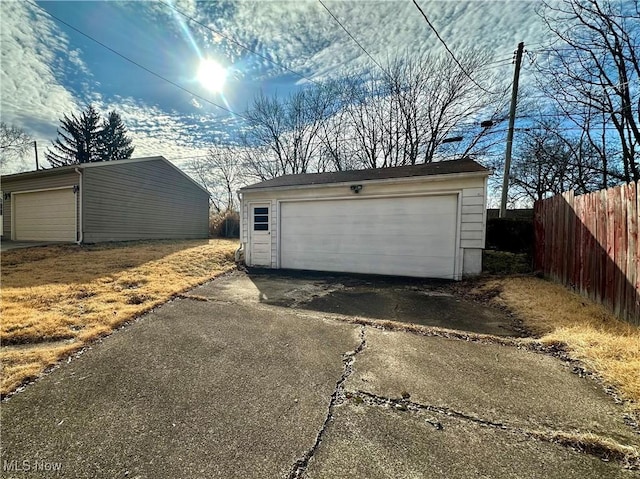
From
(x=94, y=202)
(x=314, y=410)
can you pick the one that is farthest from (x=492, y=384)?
(x=94, y=202)

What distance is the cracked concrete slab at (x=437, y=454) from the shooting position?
153 cm

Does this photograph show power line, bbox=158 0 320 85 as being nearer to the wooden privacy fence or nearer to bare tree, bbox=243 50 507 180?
bare tree, bbox=243 50 507 180

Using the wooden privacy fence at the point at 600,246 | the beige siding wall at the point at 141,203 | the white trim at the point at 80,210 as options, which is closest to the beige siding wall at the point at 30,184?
the white trim at the point at 80,210

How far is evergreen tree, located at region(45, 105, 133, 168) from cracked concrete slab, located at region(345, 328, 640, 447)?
3383 centimetres

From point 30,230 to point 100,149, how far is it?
19.1 metres

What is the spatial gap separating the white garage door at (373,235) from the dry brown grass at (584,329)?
1779 millimetres

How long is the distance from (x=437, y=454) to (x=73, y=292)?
617 cm

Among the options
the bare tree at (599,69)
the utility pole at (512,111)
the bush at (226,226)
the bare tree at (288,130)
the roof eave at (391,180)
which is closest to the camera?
the roof eave at (391,180)

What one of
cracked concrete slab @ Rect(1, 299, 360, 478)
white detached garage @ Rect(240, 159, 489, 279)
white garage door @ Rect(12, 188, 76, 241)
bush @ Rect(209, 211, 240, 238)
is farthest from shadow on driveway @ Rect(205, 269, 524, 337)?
bush @ Rect(209, 211, 240, 238)

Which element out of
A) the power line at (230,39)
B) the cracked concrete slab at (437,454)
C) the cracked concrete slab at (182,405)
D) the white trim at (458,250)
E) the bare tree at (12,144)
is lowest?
the cracked concrete slab at (182,405)

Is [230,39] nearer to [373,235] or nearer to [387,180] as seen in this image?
[387,180]

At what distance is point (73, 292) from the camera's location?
5055 mm

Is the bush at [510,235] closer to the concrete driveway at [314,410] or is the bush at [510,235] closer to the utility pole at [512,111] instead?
the utility pole at [512,111]

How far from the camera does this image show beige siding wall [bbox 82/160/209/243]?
38.0 feet
